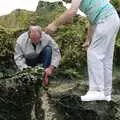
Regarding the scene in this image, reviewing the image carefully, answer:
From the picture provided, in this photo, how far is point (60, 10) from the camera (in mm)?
11977

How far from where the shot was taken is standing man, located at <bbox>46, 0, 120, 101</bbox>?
7.23m

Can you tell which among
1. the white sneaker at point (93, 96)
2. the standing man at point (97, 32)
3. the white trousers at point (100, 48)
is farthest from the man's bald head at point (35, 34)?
the white sneaker at point (93, 96)

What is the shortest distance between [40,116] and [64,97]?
1.69ft

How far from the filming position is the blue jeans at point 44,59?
8.77 meters

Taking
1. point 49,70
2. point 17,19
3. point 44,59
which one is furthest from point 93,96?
point 17,19

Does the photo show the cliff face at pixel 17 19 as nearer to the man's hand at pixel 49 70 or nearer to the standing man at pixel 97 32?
the man's hand at pixel 49 70

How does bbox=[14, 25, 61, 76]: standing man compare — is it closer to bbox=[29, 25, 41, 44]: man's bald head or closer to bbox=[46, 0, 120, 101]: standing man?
bbox=[29, 25, 41, 44]: man's bald head

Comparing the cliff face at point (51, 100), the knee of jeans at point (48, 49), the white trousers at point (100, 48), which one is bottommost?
the cliff face at point (51, 100)

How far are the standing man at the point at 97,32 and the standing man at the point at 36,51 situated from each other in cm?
117

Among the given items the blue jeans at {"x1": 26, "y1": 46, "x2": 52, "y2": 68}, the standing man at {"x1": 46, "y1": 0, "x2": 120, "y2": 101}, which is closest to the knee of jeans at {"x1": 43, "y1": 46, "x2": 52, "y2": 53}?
the blue jeans at {"x1": 26, "y1": 46, "x2": 52, "y2": 68}

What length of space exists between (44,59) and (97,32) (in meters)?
1.74

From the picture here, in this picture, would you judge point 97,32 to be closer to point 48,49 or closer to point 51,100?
point 51,100

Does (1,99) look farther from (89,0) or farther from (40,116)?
(89,0)

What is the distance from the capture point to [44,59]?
8.80 meters
